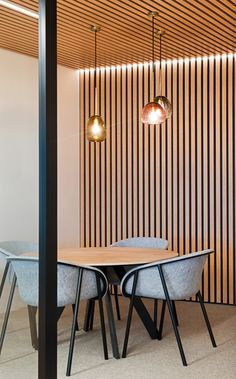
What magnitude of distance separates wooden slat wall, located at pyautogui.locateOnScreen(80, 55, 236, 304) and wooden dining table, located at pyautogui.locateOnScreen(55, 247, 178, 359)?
1444 millimetres

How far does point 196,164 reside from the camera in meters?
6.80

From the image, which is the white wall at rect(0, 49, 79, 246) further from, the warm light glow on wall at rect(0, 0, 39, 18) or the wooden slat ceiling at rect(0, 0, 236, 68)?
the wooden slat ceiling at rect(0, 0, 236, 68)

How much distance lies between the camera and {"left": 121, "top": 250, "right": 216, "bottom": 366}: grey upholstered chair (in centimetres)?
454

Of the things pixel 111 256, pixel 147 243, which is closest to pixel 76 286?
pixel 111 256

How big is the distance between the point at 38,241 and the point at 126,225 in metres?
4.76

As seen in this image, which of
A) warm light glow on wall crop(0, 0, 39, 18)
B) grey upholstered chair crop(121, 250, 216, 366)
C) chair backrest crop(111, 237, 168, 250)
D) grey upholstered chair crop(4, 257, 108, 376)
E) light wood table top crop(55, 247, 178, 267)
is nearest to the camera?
warm light glow on wall crop(0, 0, 39, 18)

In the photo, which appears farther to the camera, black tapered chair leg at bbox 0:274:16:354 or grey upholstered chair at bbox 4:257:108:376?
grey upholstered chair at bbox 4:257:108:376

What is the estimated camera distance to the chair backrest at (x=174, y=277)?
4.55m

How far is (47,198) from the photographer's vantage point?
2531 millimetres

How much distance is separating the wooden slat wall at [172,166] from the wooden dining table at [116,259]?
144cm

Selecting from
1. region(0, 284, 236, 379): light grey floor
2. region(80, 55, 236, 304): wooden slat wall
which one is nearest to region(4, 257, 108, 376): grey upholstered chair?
region(0, 284, 236, 379): light grey floor

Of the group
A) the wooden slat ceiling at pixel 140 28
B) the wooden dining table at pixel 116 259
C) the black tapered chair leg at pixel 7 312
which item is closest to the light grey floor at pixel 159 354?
the wooden dining table at pixel 116 259

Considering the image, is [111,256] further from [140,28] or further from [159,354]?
[140,28]

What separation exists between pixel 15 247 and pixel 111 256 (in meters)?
2.50
